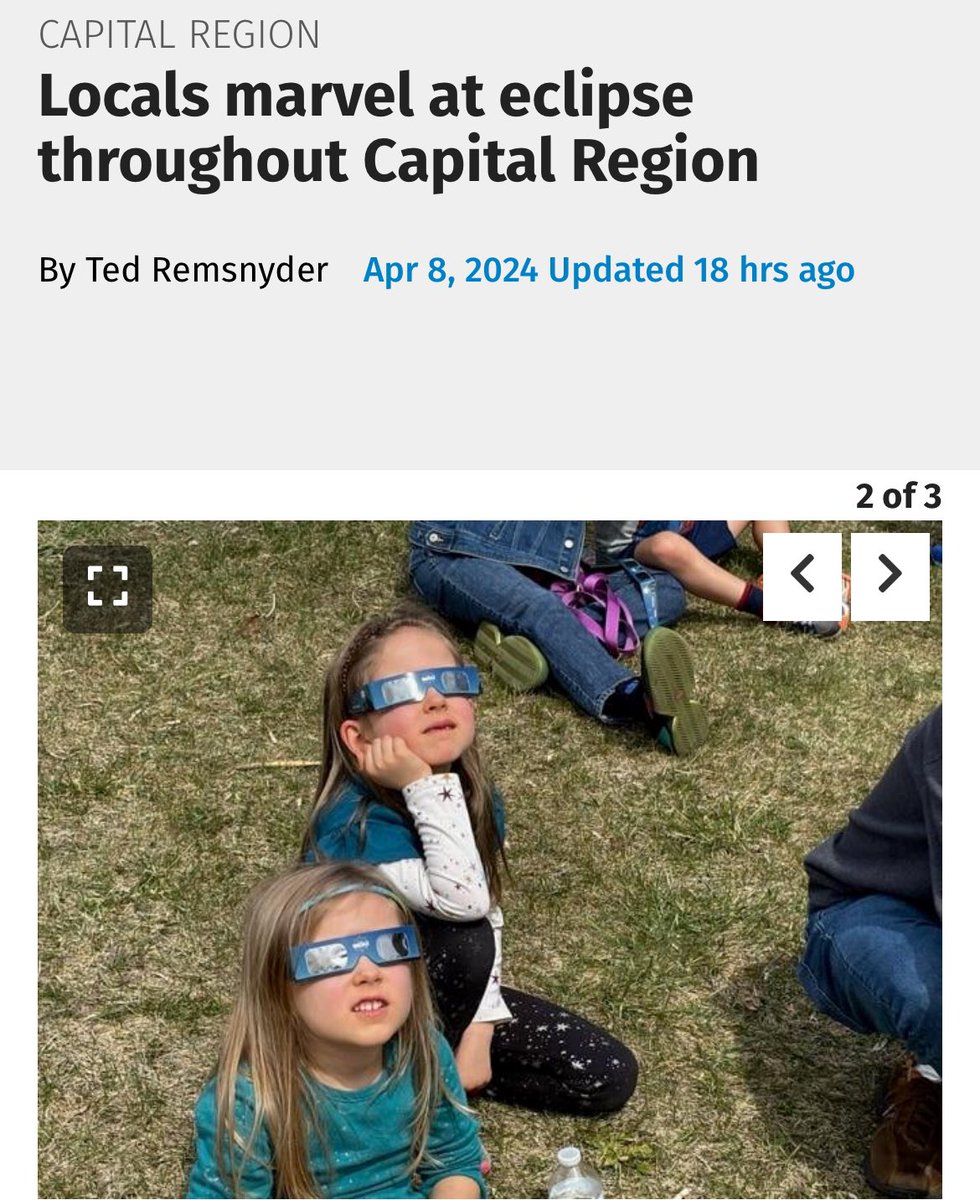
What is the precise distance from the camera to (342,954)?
11.1ft

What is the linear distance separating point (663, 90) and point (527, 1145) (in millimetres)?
2286

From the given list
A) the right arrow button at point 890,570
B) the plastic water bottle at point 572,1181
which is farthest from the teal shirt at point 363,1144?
the right arrow button at point 890,570

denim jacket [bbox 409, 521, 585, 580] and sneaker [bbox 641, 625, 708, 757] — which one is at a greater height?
denim jacket [bbox 409, 521, 585, 580]

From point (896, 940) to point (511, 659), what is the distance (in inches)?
88.1

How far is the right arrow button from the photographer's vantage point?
449 cm

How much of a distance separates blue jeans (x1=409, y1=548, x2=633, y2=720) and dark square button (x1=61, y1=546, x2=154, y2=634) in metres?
0.86

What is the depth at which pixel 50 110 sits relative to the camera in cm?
414

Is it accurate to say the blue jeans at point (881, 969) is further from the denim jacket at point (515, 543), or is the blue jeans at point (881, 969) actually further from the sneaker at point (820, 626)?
the denim jacket at point (515, 543)

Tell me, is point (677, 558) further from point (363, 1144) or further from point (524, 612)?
point (363, 1144)

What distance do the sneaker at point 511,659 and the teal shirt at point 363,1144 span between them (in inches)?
84.4

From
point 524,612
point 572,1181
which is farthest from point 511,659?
point 572,1181

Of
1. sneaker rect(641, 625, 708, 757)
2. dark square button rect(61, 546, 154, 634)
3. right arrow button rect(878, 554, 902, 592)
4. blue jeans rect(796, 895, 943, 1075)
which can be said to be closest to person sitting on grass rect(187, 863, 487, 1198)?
blue jeans rect(796, 895, 943, 1075)

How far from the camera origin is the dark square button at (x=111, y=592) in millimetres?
5656

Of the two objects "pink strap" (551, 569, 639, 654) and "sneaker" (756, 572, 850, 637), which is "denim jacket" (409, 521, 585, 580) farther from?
"sneaker" (756, 572, 850, 637)
